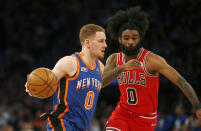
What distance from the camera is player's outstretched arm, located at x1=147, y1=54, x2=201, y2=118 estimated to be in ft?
14.5

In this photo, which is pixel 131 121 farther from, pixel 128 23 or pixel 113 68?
pixel 128 23

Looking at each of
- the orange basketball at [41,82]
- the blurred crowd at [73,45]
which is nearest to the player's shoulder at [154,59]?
the orange basketball at [41,82]

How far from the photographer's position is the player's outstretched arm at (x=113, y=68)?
14.7 ft

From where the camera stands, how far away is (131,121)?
493 cm

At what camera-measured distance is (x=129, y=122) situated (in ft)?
16.2

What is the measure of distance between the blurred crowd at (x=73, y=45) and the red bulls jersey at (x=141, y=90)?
2.63 meters

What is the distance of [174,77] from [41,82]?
1.90 m

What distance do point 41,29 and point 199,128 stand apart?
8726 mm

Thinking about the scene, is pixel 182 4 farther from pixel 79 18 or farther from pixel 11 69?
pixel 11 69

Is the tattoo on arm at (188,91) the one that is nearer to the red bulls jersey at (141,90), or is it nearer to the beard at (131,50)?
the red bulls jersey at (141,90)

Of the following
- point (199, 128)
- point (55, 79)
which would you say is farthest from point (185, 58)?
point (55, 79)

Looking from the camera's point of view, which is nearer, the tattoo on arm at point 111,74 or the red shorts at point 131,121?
the tattoo on arm at point 111,74

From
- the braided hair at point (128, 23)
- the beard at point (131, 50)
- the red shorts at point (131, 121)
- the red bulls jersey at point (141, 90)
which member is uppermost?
the braided hair at point (128, 23)

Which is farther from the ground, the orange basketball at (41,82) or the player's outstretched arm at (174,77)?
the orange basketball at (41,82)
